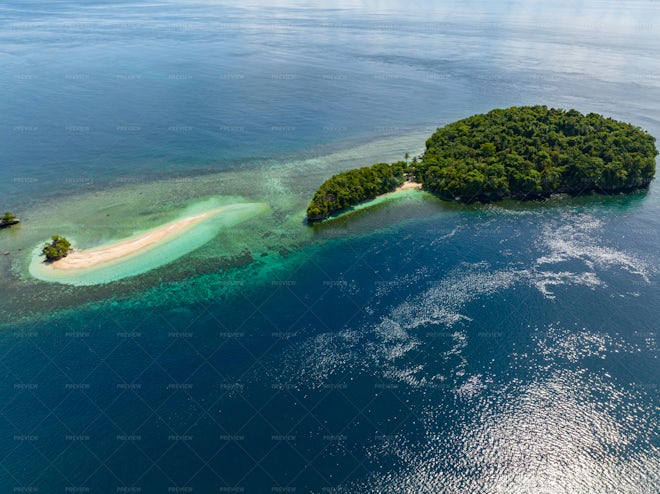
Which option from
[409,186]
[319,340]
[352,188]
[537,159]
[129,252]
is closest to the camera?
[319,340]

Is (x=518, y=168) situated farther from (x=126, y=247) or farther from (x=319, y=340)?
(x=126, y=247)

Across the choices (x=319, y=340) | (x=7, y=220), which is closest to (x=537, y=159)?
(x=319, y=340)

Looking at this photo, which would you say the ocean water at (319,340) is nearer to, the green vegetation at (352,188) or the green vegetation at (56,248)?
the green vegetation at (352,188)

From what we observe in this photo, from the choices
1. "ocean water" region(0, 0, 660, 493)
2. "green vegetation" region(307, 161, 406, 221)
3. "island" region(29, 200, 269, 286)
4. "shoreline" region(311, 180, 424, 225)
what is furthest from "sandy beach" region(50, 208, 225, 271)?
"shoreline" region(311, 180, 424, 225)

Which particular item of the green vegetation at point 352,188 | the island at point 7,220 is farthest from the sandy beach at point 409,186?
the island at point 7,220

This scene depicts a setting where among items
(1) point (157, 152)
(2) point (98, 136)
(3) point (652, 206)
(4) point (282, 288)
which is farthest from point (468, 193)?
A: (2) point (98, 136)

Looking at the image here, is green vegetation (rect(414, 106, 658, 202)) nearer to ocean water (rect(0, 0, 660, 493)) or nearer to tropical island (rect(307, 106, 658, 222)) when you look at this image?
tropical island (rect(307, 106, 658, 222))
